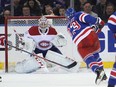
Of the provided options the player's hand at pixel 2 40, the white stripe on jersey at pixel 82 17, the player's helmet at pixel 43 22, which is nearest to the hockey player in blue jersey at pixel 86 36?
the white stripe on jersey at pixel 82 17

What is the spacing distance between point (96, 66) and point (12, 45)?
6.83ft

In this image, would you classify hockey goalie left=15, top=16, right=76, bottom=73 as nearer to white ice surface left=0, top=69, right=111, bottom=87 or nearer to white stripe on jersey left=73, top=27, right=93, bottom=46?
white ice surface left=0, top=69, right=111, bottom=87

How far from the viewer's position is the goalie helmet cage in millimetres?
8055

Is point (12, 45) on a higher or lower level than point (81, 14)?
lower

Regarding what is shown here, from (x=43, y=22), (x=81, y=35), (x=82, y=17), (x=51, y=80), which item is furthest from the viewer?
(x=43, y=22)

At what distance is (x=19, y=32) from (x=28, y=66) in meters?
0.62

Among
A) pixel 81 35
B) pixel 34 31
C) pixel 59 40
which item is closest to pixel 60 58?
pixel 59 40

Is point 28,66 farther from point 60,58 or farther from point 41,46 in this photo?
point 60,58

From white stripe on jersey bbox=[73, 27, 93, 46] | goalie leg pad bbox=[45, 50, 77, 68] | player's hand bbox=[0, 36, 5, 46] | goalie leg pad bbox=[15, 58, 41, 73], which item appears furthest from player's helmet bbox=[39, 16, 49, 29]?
white stripe on jersey bbox=[73, 27, 93, 46]

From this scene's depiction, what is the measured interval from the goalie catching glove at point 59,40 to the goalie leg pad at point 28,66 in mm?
441

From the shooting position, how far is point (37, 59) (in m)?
7.88

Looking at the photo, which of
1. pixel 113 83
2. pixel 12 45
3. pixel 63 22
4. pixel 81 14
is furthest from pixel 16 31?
pixel 113 83

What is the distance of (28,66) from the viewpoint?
25.7 feet

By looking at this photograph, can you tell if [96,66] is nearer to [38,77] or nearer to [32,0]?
[38,77]
